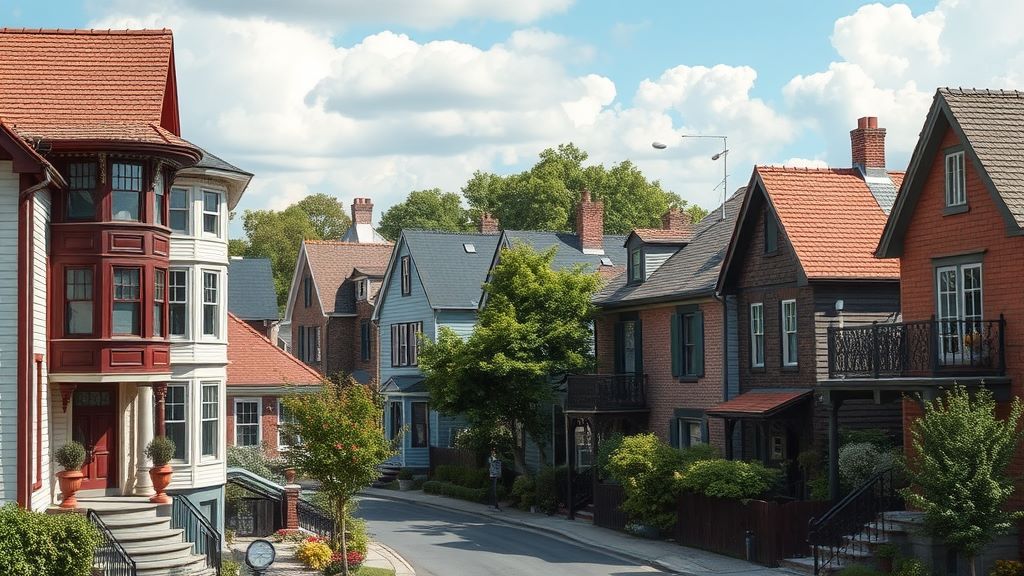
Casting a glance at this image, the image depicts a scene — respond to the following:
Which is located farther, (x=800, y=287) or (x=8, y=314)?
(x=800, y=287)

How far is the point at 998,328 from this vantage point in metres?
26.5

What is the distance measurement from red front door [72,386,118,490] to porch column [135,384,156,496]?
0.45 m

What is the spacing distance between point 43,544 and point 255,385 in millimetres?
22914

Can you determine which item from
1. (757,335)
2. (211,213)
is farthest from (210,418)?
(757,335)

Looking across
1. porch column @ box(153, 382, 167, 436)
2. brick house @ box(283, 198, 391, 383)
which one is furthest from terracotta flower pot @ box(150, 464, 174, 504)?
brick house @ box(283, 198, 391, 383)

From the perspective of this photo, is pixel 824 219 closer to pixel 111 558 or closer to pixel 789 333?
pixel 789 333

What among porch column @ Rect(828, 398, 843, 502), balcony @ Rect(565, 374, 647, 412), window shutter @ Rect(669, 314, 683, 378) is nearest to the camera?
porch column @ Rect(828, 398, 843, 502)

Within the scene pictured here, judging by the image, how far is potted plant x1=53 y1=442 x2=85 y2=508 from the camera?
2600cm

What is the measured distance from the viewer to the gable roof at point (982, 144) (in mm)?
26344

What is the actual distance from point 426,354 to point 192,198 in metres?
14.0

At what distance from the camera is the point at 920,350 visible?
1085 inches

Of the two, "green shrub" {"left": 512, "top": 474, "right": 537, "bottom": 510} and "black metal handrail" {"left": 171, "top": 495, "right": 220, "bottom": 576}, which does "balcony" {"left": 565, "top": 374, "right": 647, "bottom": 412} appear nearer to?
"green shrub" {"left": 512, "top": 474, "right": 537, "bottom": 510}

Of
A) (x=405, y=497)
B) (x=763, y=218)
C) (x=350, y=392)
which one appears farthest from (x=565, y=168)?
(x=350, y=392)

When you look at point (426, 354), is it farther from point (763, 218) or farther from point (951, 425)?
point (951, 425)
